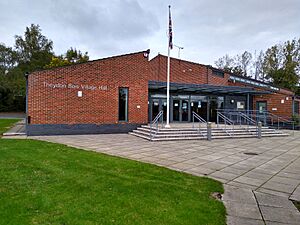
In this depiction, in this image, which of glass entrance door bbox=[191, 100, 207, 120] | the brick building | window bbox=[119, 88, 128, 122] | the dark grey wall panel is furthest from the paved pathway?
glass entrance door bbox=[191, 100, 207, 120]

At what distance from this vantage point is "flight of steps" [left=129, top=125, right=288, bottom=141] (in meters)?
12.0

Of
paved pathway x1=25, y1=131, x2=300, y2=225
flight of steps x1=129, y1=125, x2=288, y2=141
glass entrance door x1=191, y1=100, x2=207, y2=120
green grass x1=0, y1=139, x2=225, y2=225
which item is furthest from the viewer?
glass entrance door x1=191, y1=100, x2=207, y2=120

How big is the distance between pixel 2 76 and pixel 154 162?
40.5 meters

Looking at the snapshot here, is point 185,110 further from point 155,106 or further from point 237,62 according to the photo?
point 237,62

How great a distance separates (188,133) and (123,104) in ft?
14.9

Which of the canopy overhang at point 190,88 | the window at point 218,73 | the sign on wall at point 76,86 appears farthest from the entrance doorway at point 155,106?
the window at point 218,73

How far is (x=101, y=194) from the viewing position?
12.7 ft

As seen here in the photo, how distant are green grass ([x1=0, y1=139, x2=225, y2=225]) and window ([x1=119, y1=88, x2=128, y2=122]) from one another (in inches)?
337

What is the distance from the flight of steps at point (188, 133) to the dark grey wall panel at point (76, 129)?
75 centimetres

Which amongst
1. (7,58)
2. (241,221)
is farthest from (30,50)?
(241,221)

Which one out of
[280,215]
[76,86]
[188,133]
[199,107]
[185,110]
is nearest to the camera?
[280,215]

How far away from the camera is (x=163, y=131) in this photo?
489 inches

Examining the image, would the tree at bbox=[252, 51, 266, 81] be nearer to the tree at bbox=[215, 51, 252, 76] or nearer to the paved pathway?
the tree at bbox=[215, 51, 252, 76]

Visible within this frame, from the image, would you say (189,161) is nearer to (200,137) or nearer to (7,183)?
(7,183)
